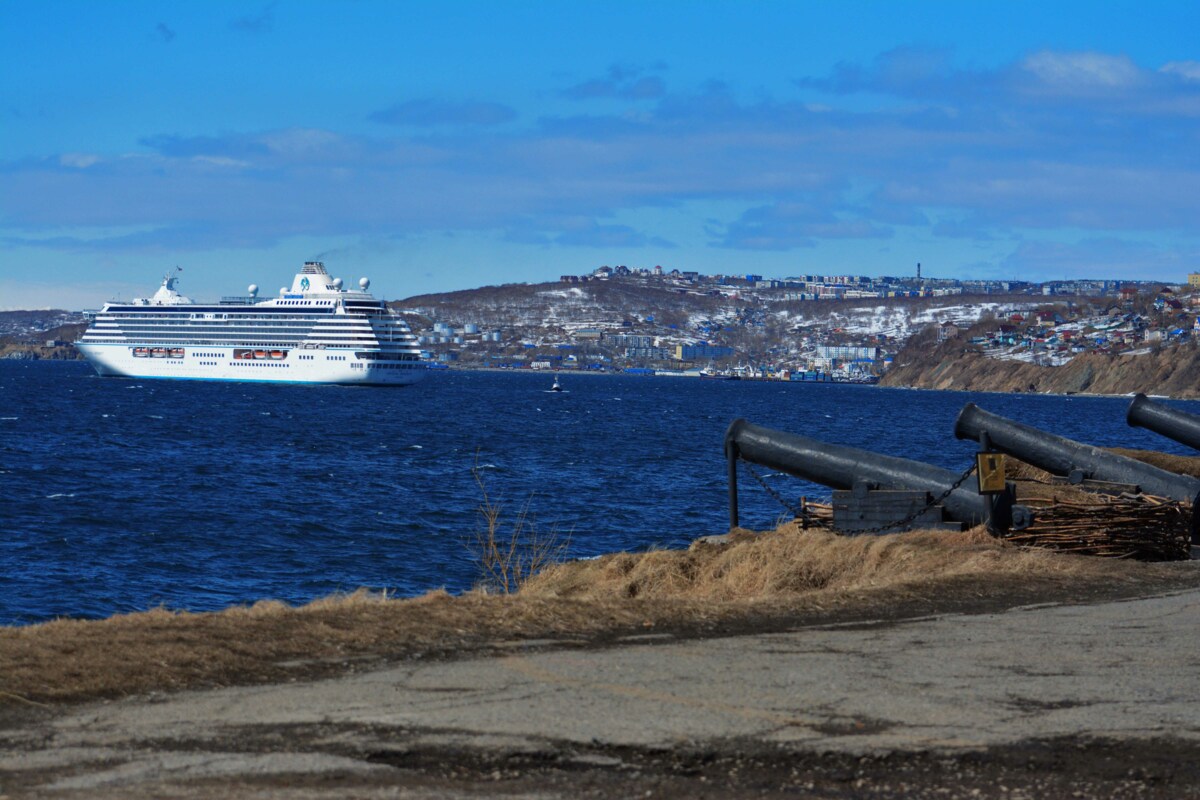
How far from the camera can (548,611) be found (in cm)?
855

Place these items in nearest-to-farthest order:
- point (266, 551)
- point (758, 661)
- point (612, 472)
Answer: point (758, 661) < point (266, 551) < point (612, 472)

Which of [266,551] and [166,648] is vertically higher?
[166,648]

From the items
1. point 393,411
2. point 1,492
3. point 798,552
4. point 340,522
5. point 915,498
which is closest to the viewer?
point 798,552

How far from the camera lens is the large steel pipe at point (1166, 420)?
19.5 metres

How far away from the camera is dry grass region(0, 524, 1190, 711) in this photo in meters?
6.79

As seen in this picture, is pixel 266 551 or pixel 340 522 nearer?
pixel 266 551

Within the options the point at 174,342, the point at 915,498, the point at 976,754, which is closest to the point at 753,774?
the point at 976,754

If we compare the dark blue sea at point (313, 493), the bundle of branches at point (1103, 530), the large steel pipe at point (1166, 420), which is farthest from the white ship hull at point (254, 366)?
the bundle of branches at point (1103, 530)

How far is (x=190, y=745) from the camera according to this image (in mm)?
5547

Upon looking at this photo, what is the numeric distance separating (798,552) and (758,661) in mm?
4872

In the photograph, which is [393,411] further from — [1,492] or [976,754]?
[976,754]

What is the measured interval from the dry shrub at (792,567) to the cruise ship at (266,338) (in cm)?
11012

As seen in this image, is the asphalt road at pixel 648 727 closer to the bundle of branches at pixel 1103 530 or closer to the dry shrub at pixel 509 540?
the bundle of branches at pixel 1103 530

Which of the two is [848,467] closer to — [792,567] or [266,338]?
[792,567]
